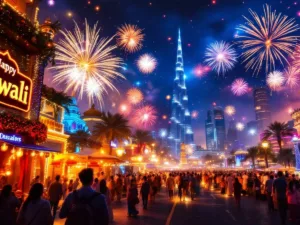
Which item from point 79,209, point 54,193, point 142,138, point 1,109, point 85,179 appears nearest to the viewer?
point 79,209

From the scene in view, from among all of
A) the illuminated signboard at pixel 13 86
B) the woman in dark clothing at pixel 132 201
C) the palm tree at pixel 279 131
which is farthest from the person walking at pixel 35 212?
the palm tree at pixel 279 131

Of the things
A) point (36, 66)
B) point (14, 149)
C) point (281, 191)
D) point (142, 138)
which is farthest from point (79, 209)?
point (142, 138)

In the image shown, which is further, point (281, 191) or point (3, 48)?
point (3, 48)

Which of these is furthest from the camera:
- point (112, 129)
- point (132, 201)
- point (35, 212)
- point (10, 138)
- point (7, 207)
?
point (112, 129)

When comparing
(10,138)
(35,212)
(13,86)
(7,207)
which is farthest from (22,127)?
(35,212)

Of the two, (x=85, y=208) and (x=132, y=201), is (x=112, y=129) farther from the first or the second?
(x=85, y=208)

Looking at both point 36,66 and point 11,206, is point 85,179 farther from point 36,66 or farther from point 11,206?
point 36,66
